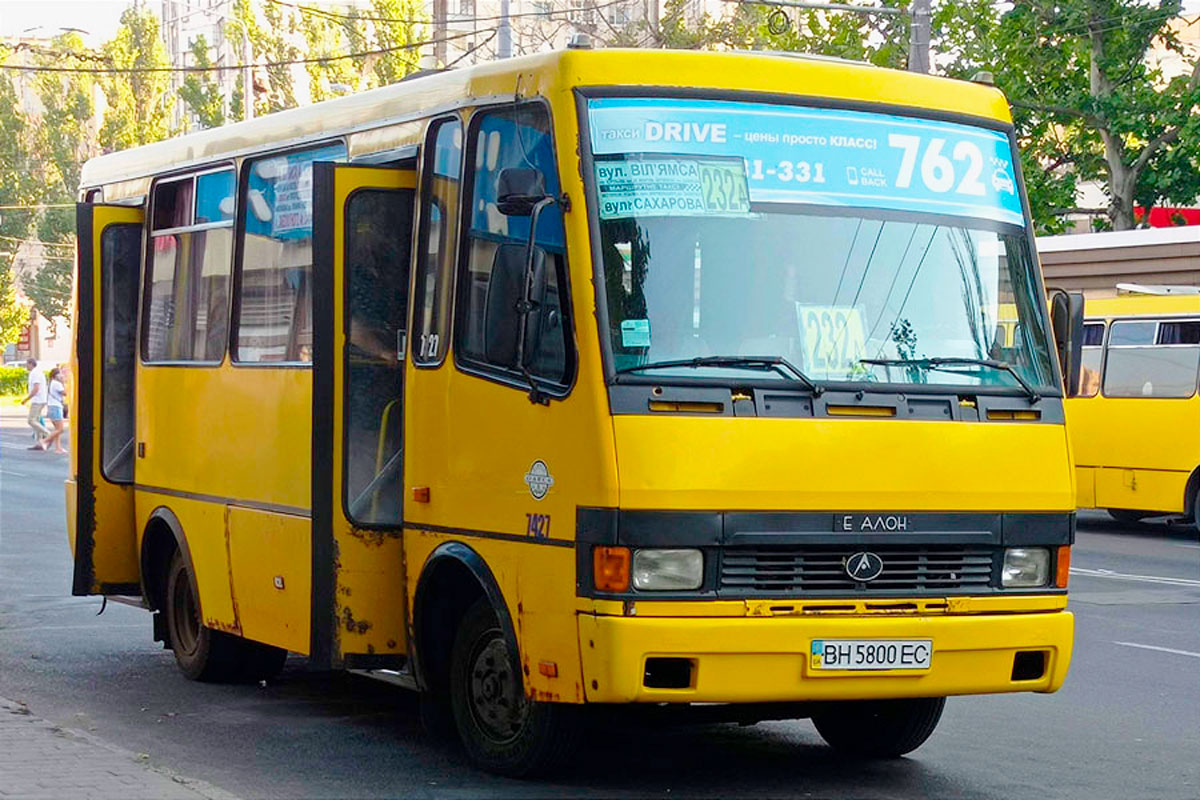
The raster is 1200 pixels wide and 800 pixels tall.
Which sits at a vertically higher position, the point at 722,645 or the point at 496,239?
the point at 496,239

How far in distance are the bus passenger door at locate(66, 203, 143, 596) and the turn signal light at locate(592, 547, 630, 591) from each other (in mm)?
4986

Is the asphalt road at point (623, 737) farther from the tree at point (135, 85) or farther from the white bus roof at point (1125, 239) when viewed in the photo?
the tree at point (135, 85)

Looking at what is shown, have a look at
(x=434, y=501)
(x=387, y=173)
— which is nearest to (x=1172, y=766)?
(x=434, y=501)

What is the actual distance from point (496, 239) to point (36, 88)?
6821 centimetres

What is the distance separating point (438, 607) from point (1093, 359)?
1720 centimetres

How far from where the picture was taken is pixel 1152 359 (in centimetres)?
2348

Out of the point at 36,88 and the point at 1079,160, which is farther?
the point at 36,88

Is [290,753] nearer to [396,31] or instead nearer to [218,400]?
[218,400]

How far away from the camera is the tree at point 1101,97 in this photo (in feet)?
105

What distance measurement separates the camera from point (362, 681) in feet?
36.3

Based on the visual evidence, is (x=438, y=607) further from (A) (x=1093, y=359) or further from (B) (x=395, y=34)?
(B) (x=395, y=34)

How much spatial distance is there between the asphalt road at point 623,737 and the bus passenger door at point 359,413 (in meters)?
0.59

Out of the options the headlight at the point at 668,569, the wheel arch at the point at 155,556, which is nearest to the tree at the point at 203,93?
the wheel arch at the point at 155,556

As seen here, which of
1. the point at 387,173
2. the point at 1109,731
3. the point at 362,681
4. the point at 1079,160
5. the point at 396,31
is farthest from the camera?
the point at 396,31
